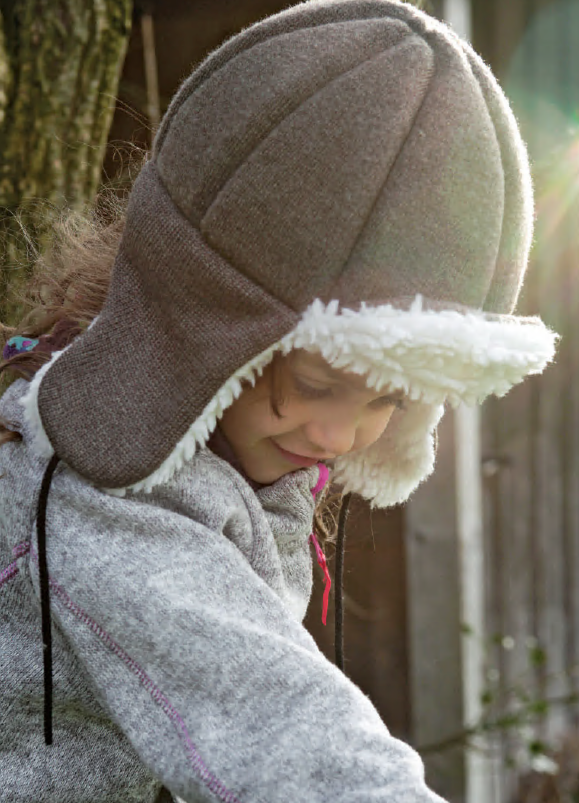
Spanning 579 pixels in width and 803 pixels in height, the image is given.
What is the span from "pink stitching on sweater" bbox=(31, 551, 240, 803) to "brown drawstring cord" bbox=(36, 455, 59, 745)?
0.02 m

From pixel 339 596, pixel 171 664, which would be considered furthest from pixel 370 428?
pixel 171 664

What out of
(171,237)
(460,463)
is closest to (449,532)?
(460,463)

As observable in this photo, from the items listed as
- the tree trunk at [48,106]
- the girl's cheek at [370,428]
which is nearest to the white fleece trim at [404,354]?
the girl's cheek at [370,428]

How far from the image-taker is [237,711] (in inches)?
42.0

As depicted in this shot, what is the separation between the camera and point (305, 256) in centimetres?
119

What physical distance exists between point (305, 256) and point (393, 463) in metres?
0.58

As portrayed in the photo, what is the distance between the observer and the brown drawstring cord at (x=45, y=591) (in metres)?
1.20

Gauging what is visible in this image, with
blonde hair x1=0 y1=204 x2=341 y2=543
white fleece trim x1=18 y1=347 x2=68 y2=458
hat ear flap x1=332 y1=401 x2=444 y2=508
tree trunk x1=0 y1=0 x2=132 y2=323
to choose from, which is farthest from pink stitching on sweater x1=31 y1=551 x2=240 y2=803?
tree trunk x1=0 y1=0 x2=132 y2=323

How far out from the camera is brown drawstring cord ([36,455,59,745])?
3.93 ft

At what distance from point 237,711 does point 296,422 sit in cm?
44

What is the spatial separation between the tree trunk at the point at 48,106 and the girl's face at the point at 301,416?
2.45ft

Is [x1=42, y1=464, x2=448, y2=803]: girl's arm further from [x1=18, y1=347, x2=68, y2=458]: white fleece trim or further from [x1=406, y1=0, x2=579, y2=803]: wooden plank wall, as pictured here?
[x1=406, y1=0, x2=579, y2=803]: wooden plank wall

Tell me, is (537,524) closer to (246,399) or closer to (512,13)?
(512,13)

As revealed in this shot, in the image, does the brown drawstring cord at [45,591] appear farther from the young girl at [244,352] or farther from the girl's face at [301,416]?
the girl's face at [301,416]
